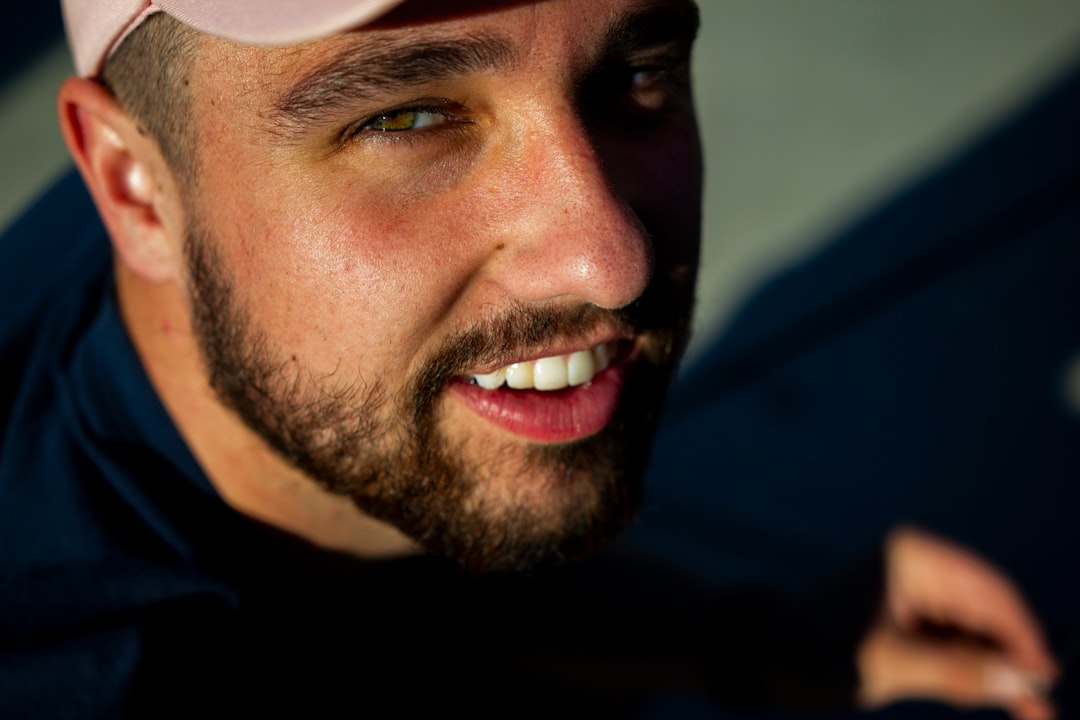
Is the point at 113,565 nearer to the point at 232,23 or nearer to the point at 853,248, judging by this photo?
the point at 232,23

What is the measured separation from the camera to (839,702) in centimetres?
199

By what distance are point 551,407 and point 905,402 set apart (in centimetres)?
162

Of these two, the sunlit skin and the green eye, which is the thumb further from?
the green eye

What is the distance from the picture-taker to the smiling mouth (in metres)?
1.29

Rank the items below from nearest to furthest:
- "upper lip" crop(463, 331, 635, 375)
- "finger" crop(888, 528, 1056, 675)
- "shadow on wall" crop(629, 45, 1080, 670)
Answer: "upper lip" crop(463, 331, 635, 375) → "finger" crop(888, 528, 1056, 675) → "shadow on wall" crop(629, 45, 1080, 670)

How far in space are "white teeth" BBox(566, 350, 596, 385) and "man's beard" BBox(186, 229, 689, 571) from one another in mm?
64

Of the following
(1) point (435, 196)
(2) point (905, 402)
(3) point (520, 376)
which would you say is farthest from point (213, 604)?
(2) point (905, 402)

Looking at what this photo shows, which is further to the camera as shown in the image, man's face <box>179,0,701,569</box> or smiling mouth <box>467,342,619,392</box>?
smiling mouth <box>467,342,619,392</box>

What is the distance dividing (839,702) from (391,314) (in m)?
1.29

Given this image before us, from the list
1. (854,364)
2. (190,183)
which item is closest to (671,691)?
(854,364)

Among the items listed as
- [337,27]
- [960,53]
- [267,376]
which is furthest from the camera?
[960,53]

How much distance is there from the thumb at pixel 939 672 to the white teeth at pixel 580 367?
0.98 meters

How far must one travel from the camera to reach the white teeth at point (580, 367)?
1318 mm

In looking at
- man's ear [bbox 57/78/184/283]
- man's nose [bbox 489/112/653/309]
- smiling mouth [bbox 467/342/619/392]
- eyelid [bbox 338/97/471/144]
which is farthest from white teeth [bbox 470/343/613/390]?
man's ear [bbox 57/78/184/283]
